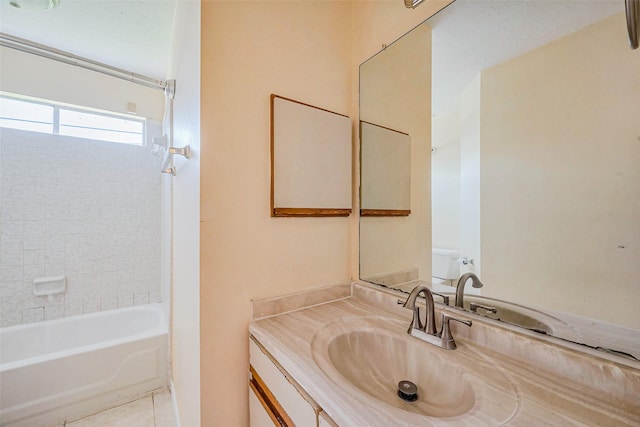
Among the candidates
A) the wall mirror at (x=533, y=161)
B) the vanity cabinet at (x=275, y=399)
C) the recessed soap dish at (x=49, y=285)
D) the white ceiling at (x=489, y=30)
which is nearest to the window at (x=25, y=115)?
the recessed soap dish at (x=49, y=285)

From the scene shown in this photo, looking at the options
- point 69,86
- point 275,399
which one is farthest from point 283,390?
point 69,86

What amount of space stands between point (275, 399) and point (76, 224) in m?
2.57

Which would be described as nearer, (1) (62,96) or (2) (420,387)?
(2) (420,387)

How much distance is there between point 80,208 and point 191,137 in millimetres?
2084

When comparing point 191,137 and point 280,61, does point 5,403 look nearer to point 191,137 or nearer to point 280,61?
point 191,137

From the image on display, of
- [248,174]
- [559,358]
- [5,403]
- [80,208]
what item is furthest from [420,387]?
[80,208]

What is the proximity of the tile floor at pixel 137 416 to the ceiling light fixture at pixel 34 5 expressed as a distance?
254 cm

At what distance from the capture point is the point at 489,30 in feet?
2.78

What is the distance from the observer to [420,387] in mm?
755

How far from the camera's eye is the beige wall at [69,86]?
1968 mm

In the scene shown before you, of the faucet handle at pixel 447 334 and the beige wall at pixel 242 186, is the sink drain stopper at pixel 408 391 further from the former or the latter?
the beige wall at pixel 242 186

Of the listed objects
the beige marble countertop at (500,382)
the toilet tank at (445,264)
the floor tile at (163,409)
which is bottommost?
the floor tile at (163,409)

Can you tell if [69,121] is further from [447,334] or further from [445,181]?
[447,334]

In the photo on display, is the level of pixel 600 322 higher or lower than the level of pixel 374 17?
lower
